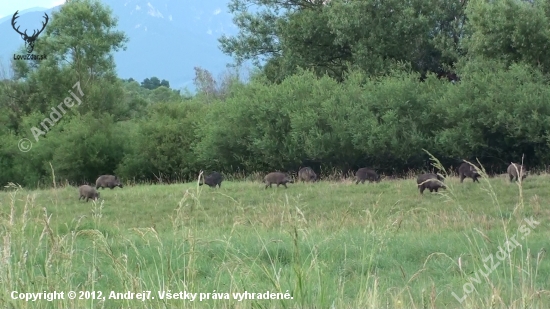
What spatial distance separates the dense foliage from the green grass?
5.30 m

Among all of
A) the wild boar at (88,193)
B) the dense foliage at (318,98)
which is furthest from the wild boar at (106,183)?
the dense foliage at (318,98)

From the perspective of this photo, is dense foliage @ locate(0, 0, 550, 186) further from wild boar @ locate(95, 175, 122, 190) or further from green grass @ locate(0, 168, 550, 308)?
wild boar @ locate(95, 175, 122, 190)

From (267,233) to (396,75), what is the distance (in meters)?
19.0

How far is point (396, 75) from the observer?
27.7 metres

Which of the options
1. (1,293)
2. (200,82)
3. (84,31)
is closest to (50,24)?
(84,31)

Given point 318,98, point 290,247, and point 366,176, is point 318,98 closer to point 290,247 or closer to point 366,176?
point 366,176

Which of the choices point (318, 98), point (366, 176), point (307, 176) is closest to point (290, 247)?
point (366, 176)

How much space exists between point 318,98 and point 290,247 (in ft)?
62.2

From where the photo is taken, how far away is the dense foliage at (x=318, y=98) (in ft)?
81.4

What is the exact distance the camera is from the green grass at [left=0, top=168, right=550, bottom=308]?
16.5ft

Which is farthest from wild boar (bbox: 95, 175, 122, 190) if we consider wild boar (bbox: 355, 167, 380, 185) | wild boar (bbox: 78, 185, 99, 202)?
wild boar (bbox: 355, 167, 380, 185)

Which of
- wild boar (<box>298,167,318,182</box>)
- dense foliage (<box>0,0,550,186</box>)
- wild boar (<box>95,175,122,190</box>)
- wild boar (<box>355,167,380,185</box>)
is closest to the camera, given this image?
wild boar (<box>355,167,380,185</box>)

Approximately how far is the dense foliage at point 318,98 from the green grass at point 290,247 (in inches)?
208

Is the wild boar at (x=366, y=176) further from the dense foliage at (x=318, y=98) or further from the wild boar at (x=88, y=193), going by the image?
the wild boar at (x=88, y=193)
